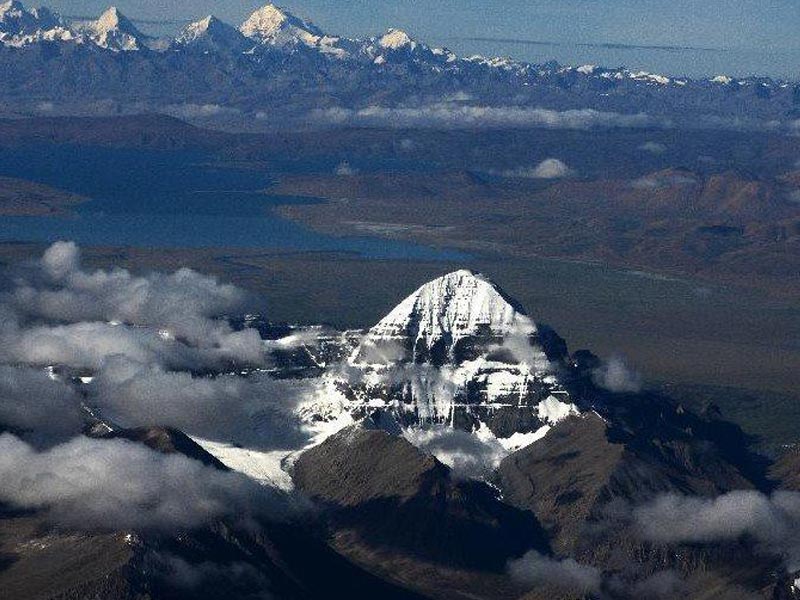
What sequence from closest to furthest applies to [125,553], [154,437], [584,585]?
[125,553] < [584,585] < [154,437]

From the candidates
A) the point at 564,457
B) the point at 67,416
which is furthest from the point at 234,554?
the point at 564,457

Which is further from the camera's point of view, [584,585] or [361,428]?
[361,428]

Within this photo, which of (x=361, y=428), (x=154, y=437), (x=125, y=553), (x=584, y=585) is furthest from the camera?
(x=361, y=428)

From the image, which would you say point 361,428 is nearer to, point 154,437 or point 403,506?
point 403,506

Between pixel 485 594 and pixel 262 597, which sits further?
pixel 485 594

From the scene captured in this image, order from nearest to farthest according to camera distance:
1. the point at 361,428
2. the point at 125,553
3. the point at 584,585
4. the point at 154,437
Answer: the point at 125,553, the point at 584,585, the point at 154,437, the point at 361,428

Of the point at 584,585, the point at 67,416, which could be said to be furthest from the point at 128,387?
the point at 584,585

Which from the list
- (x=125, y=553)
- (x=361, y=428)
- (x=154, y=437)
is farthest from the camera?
(x=361, y=428)

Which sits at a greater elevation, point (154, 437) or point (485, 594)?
point (154, 437)

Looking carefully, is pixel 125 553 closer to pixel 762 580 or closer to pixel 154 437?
pixel 154 437
